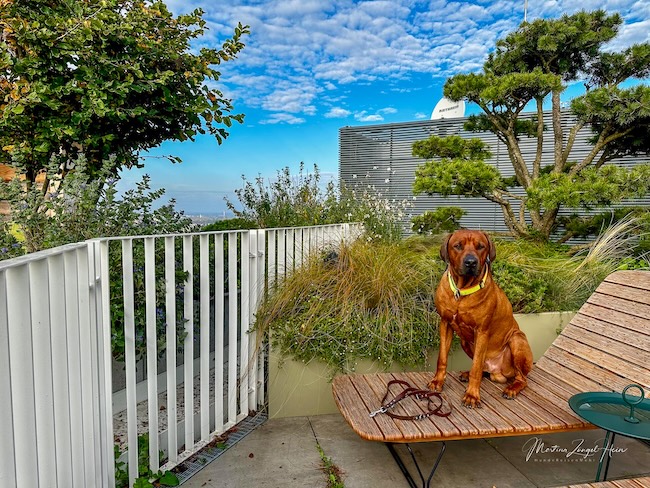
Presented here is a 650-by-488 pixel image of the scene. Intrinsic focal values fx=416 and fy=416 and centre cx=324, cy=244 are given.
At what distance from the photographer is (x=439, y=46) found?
252 inches

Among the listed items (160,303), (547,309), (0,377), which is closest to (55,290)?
(0,377)

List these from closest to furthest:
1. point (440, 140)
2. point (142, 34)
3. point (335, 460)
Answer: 1. point (335, 460)
2. point (142, 34)
3. point (440, 140)

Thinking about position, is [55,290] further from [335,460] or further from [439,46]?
[439,46]

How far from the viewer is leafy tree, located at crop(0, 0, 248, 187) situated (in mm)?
2691

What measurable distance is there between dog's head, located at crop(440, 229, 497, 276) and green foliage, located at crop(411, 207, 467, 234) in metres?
3.53

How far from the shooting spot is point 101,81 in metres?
2.77

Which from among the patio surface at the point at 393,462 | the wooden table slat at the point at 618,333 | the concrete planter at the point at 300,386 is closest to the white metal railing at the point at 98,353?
the concrete planter at the point at 300,386

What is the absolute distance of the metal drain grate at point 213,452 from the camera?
2.14 m

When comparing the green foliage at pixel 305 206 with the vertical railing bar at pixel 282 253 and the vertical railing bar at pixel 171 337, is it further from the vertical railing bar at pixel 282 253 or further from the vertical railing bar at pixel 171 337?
the vertical railing bar at pixel 171 337

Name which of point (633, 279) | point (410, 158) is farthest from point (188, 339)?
point (410, 158)

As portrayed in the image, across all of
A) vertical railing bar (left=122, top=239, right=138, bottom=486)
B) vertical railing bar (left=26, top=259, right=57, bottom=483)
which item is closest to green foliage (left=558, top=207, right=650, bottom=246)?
vertical railing bar (left=122, top=239, right=138, bottom=486)

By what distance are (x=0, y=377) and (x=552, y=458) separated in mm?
2600

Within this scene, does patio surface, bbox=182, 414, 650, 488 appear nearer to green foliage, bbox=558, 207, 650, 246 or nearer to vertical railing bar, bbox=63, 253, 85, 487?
vertical railing bar, bbox=63, 253, 85, 487

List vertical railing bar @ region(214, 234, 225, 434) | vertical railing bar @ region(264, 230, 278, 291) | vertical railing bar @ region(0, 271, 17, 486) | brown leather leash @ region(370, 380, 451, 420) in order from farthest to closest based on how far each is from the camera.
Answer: vertical railing bar @ region(264, 230, 278, 291)
vertical railing bar @ region(214, 234, 225, 434)
brown leather leash @ region(370, 380, 451, 420)
vertical railing bar @ region(0, 271, 17, 486)
